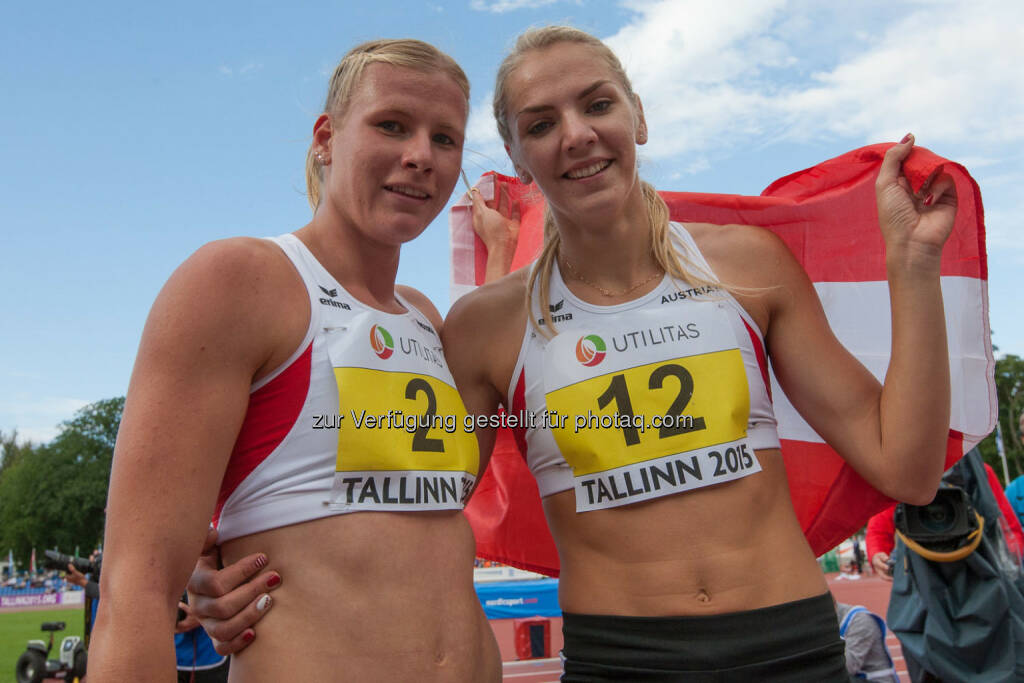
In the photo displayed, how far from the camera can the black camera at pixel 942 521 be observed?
13.3 feet

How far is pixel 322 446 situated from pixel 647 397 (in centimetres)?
93

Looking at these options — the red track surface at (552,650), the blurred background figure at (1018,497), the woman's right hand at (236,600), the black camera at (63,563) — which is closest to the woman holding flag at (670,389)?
the woman's right hand at (236,600)

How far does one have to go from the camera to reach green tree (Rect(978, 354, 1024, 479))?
46031 millimetres

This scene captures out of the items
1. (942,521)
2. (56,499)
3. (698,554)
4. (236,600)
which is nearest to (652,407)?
(698,554)

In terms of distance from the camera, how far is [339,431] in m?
1.84

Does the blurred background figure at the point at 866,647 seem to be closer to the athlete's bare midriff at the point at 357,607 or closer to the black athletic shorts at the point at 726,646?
the black athletic shorts at the point at 726,646

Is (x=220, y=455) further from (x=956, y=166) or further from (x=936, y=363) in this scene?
(x=956, y=166)

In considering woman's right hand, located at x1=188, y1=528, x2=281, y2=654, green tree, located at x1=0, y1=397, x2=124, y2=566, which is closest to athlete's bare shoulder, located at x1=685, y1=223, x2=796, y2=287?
woman's right hand, located at x1=188, y1=528, x2=281, y2=654

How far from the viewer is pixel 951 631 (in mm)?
4102

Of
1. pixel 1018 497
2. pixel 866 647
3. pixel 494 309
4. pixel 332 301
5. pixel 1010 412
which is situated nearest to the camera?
pixel 332 301

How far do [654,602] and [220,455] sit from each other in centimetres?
119

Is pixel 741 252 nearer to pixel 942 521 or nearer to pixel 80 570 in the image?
pixel 942 521

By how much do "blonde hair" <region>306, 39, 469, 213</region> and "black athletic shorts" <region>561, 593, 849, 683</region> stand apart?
159 centimetres

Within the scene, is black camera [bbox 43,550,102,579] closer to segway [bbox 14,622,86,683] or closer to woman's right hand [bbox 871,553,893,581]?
segway [bbox 14,622,86,683]
